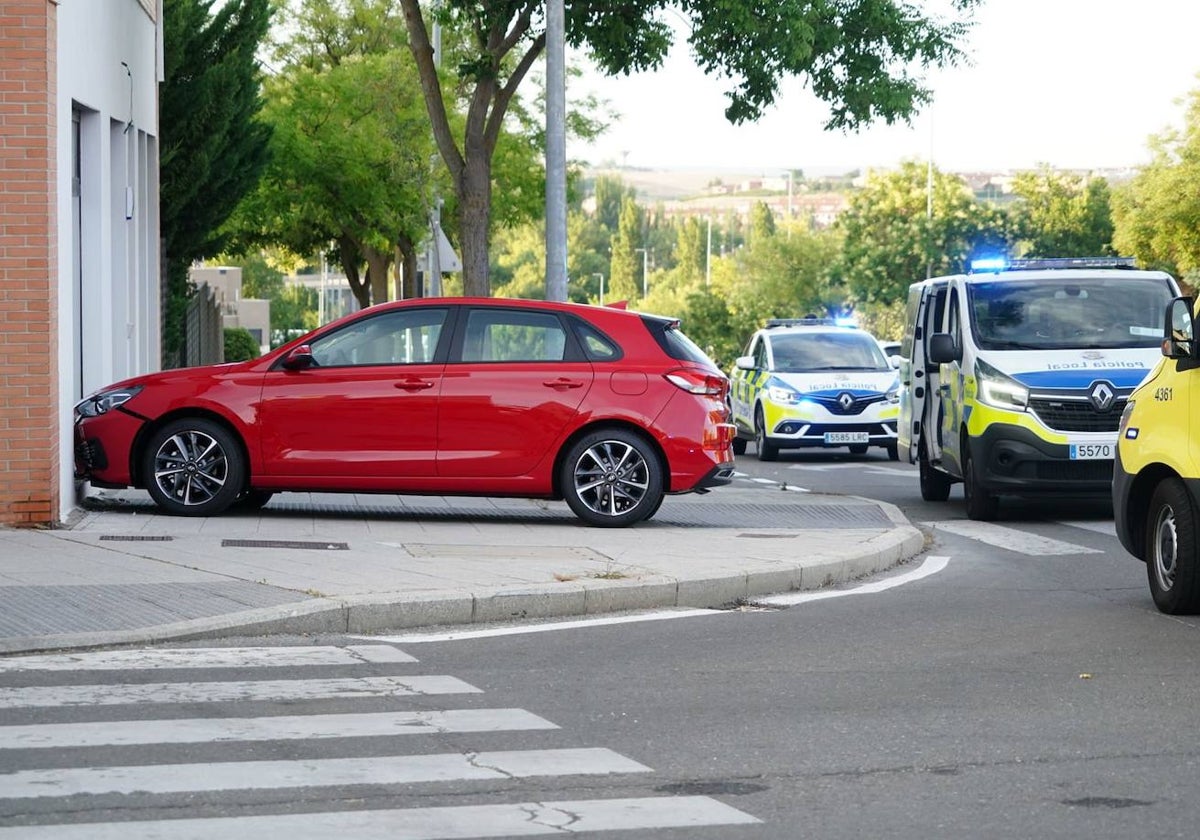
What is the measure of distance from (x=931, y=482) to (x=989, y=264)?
7.47ft

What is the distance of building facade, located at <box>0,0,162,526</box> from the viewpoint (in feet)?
43.5

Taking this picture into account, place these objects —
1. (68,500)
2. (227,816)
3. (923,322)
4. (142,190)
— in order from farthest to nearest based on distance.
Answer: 1. (142,190)
2. (923,322)
3. (68,500)
4. (227,816)

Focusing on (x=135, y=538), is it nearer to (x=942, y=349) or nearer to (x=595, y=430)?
(x=595, y=430)

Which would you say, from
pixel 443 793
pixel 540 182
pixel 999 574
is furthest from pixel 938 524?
pixel 540 182

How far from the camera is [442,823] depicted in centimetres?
572

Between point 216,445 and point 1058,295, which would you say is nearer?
point 216,445

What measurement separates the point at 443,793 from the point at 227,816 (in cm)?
69

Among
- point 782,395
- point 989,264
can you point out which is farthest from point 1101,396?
point 782,395

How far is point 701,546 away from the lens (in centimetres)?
1322

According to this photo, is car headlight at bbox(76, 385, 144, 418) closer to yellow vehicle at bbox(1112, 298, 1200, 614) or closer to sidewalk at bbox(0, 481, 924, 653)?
sidewalk at bbox(0, 481, 924, 653)

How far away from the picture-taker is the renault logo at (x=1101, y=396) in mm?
15945

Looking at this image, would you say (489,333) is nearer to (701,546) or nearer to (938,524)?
(701,546)

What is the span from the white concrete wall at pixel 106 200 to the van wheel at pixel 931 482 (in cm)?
760

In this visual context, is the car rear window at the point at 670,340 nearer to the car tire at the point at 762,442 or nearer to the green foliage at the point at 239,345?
the car tire at the point at 762,442
